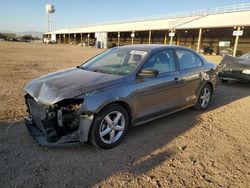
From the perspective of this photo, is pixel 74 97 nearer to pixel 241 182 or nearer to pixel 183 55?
pixel 241 182

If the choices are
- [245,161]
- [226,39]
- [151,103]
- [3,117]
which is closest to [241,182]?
[245,161]

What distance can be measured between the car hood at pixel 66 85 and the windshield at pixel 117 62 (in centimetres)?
28

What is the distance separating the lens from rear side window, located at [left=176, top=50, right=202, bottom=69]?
16.9 feet

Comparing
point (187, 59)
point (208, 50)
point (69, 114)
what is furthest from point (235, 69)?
point (208, 50)

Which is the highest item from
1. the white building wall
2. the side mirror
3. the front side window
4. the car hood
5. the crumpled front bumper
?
the white building wall

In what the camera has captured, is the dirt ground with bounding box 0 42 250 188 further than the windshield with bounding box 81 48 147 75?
No

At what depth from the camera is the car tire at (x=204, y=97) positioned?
5855 millimetres

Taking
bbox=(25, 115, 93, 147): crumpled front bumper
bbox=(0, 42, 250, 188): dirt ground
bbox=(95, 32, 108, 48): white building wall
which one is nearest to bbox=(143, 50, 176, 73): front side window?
bbox=(0, 42, 250, 188): dirt ground

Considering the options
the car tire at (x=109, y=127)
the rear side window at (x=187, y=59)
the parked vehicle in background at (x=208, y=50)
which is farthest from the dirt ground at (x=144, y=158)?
the parked vehicle in background at (x=208, y=50)

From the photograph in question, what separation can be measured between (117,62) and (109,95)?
1271mm

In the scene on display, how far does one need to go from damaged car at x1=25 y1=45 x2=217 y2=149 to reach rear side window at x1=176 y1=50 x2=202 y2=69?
2 cm

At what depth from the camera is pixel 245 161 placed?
12.0 feet

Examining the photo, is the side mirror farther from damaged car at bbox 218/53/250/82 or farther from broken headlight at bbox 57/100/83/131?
damaged car at bbox 218/53/250/82

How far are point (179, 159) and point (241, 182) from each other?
867 millimetres
